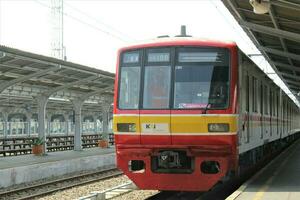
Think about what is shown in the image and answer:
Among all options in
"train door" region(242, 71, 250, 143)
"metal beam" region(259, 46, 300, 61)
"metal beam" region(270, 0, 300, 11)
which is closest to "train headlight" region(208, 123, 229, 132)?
"train door" region(242, 71, 250, 143)

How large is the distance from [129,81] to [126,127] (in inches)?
35.6

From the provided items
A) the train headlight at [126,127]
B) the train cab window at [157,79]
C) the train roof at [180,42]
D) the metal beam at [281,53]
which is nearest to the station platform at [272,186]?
→ the train cab window at [157,79]

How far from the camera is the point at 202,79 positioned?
31.8ft

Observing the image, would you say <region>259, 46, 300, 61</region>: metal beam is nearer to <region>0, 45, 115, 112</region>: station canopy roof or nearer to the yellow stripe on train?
<region>0, 45, 115, 112</region>: station canopy roof

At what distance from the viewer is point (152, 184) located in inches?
390

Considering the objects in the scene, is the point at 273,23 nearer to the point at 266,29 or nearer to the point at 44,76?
the point at 266,29

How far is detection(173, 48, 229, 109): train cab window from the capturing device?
963 centimetres

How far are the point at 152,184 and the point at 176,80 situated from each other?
2024mm

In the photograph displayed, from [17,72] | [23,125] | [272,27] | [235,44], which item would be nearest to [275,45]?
[272,27]

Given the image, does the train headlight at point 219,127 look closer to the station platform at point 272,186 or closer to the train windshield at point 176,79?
the train windshield at point 176,79

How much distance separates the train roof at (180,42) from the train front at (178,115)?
2cm

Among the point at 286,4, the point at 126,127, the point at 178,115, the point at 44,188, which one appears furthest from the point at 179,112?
the point at 44,188

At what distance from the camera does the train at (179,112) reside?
9555 millimetres

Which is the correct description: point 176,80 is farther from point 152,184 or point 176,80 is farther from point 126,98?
point 152,184
